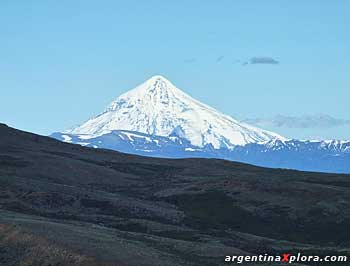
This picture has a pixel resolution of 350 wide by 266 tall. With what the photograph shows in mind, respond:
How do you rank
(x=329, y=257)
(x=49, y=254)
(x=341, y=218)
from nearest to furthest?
(x=49, y=254) → (x=329, y=257) → (x=341, y=218)

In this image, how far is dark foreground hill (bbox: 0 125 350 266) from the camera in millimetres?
48656

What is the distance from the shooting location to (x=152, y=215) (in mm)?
84000

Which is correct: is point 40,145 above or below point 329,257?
above

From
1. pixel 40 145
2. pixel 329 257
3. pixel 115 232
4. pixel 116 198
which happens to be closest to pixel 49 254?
pixel 115 232

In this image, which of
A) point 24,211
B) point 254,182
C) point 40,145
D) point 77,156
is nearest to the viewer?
point 24,211

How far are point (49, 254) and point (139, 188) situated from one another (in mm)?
73745

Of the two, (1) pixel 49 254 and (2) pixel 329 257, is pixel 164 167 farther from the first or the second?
(1) pixel 49 254

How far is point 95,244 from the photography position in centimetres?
4997

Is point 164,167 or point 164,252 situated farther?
point 164,167

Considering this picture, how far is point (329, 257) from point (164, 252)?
18297mm

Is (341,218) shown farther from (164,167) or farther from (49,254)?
(164,167)

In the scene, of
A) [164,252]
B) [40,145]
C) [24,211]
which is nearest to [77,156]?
[40,145]

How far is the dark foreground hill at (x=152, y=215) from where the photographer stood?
48.7 metres

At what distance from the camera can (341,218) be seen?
3425 inches
